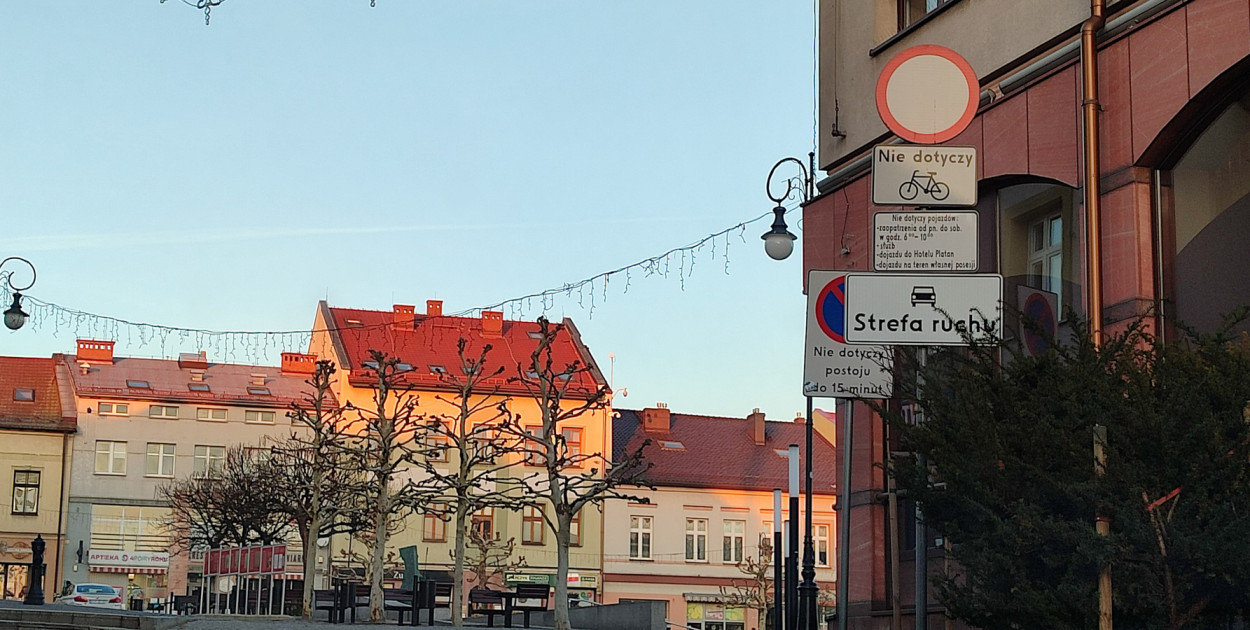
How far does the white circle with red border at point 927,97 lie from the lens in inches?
375

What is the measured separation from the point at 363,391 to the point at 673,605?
15724 mm

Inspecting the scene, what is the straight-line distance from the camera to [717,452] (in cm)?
7050

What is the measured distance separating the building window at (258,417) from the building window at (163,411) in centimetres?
285

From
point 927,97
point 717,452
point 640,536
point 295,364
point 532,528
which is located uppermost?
point 295,364

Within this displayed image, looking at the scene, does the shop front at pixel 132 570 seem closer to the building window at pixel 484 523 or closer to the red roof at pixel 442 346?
the red roof at pixel 442 346

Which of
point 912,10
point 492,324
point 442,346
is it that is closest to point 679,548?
point 492,324

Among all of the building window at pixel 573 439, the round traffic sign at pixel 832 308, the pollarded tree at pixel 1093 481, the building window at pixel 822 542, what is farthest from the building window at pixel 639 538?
the pollarded tree at pixel 1093 481

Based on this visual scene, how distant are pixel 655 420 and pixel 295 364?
16394 mm

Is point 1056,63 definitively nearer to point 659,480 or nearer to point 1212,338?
point 1212,338

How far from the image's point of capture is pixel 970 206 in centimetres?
919

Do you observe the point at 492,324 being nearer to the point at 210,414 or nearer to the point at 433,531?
the point at 433,531

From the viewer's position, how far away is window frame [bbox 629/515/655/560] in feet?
218

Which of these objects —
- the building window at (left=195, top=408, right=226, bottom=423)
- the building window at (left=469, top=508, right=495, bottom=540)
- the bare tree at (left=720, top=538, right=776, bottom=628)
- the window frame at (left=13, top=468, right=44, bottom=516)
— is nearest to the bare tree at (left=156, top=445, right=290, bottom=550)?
the building window at (left=195, top=408, right=226, bottom=423)

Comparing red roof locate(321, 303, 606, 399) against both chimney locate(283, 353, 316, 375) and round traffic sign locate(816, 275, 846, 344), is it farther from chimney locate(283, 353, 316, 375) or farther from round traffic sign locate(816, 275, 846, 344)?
round traffic sign locate(816, 275, 846, 344)
